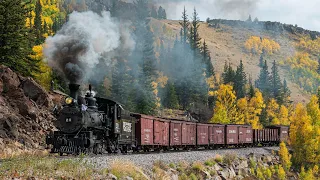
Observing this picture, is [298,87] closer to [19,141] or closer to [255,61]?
[255,61]

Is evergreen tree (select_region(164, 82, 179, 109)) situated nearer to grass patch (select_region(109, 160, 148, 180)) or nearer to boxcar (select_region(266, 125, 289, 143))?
boxcar (select_region(266, 125, 289, 143))

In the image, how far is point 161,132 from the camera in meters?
28.9

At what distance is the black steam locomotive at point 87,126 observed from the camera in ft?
61.9

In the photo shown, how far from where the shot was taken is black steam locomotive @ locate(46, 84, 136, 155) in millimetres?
18859

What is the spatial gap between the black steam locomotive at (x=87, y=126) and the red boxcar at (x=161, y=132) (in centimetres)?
577

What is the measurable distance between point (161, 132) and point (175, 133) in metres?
2.63

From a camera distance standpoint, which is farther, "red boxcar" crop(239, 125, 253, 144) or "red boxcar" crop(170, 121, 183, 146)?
"red boxcar" crop(239, 125, 253, 144)

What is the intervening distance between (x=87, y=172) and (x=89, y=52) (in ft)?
38.1

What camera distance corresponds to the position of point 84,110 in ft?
62.5

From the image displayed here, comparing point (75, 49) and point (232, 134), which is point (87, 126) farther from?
point (232, 134)

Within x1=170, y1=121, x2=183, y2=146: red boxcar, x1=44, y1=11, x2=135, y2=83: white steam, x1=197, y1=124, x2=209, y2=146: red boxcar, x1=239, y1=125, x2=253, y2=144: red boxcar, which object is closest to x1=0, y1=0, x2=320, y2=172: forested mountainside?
x1=44, y1=11, x2=135, y2=83: white steam

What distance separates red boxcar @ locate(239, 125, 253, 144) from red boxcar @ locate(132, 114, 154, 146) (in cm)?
1888

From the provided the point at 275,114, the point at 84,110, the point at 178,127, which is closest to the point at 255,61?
the point at 275,114

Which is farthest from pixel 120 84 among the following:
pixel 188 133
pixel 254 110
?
pixel 254 110
